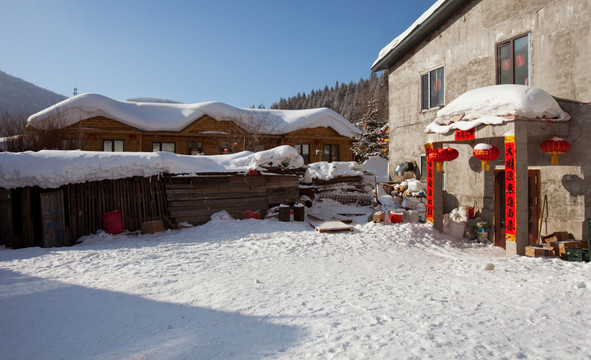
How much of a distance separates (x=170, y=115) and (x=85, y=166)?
14.3 m

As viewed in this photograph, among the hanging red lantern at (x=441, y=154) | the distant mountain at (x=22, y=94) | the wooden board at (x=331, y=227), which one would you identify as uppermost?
the distant mountain at (x=22, y=94)

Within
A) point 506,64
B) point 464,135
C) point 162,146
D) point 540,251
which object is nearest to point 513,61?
point 506,64

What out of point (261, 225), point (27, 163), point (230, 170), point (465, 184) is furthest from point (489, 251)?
point (27, 163)

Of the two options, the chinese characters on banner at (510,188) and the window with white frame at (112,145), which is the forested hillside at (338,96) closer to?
the window with white frame at (112,145)

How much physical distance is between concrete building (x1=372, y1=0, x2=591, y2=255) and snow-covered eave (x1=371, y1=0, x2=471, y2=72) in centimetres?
5

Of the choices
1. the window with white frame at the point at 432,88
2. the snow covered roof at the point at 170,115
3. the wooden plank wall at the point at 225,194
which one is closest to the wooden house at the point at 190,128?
the snow covered roof at the point at 170,115

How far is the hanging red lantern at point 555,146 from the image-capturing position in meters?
8.41

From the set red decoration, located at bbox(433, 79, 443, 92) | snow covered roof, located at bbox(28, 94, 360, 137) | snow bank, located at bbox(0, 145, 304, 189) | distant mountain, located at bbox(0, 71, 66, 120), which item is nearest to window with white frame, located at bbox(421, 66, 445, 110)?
red decoration, located at bbox(433, 79, 443, 92)

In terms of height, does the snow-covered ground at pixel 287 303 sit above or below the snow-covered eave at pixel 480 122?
below

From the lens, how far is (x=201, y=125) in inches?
960

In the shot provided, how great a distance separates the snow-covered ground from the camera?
13.5 feet

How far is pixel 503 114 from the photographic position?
8.52 m

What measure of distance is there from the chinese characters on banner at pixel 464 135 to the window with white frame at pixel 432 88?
3.87 meters

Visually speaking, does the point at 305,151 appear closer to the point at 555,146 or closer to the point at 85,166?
the point at 85,166
